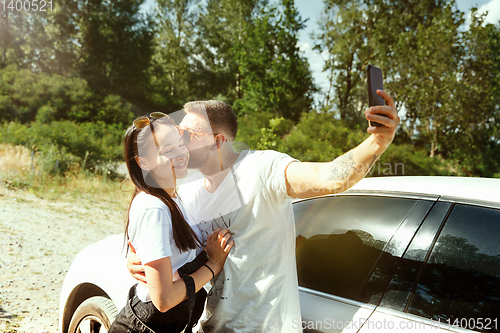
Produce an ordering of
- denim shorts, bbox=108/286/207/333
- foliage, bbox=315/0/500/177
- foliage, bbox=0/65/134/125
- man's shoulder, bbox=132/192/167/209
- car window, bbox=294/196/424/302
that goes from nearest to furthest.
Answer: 1. man's shoulder, bbox=132/192/167/209
2. denim shorts, bbox=108/286/207/333
3. car window, bbox=294/196/424/302
4. foliage, bbox=315/0/500/177
5. foliage, bbox=0/65/134/125

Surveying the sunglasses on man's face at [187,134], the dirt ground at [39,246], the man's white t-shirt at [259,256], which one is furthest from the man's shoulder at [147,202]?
the dirt ground at [39,246]

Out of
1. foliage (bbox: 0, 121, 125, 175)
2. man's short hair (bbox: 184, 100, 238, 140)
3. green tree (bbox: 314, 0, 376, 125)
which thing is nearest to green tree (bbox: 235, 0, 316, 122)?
green tree (bbox: 314, 0, 376, 125)

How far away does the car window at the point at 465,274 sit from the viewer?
49.7 inches

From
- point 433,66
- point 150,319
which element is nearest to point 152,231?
point 150,319

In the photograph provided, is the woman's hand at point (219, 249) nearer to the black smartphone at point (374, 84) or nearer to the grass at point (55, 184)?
the black smartphone at point (374, 84)

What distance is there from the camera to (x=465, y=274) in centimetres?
136

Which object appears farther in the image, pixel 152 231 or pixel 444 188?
pixel 444 188

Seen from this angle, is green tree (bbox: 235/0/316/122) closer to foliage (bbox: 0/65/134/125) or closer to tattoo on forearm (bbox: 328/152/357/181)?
foliage (bbox: 0/65/134/125)

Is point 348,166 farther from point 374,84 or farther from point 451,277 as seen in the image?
point 451,277

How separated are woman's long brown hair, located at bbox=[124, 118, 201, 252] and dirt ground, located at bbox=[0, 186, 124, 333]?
8.57 feet

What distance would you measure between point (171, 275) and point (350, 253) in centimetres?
90

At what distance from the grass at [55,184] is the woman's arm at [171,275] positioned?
7.17 meters

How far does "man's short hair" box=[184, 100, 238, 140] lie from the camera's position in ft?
6.11

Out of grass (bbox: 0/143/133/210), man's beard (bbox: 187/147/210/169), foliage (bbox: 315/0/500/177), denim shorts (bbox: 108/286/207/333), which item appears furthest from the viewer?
foliage (bbox: 315/0/500/177)
